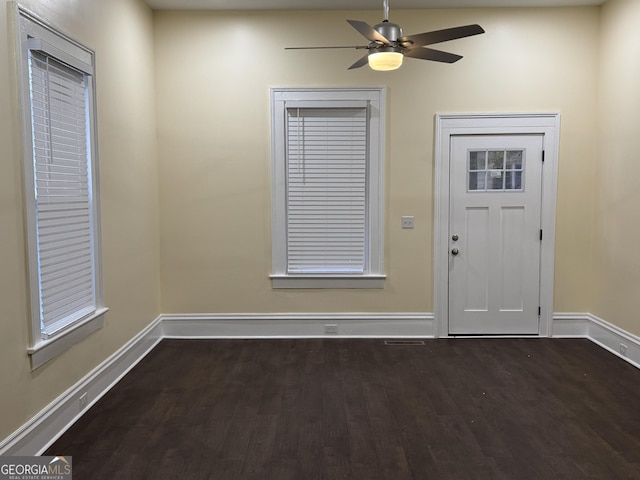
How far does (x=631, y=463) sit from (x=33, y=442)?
320 centimetres

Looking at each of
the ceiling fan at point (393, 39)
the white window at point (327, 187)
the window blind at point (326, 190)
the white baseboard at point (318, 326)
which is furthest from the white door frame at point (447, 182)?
the ceiling fan at point (393, 39)

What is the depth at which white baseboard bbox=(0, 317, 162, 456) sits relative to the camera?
2.45 m

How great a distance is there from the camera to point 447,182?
15.0ft

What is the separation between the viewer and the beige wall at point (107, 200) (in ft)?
7.75

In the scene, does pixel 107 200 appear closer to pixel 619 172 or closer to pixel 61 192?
pixel 61 192

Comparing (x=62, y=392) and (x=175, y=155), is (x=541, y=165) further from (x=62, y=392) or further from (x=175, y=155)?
(x=62, y=392)

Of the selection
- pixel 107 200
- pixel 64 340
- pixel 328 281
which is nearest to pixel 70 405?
pixel 64 340

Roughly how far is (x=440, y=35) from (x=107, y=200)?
2.57 meters

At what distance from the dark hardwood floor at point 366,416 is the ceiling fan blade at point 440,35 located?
2.33m

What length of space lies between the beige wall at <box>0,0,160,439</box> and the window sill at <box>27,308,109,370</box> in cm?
5

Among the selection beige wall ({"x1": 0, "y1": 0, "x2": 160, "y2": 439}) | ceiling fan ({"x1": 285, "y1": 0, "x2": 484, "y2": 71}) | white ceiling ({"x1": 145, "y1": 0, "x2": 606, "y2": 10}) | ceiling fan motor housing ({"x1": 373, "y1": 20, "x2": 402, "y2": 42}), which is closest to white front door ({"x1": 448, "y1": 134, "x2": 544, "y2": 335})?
white ceiling ({"x1": 145, "y1": 0, "x2": 606, "y2": 10})

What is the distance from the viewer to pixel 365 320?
15.4ft

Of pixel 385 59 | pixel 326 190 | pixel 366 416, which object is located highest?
pixel 385 59

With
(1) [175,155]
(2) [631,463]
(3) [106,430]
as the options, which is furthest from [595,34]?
(3) [106,430]
